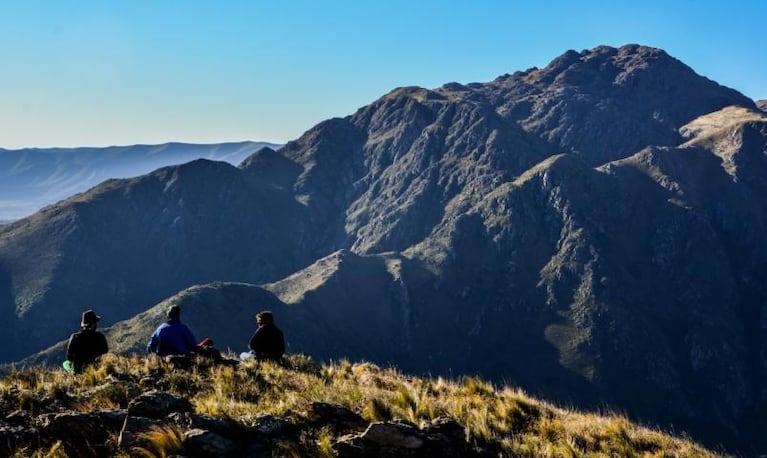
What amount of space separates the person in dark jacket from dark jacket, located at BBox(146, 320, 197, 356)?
2.01 meters

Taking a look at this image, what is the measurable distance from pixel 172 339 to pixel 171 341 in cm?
7

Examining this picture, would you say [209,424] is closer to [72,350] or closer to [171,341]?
[171,341]

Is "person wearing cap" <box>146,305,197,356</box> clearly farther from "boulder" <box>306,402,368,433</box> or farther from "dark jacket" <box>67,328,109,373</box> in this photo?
"boulder" <box>306,402,368,433</box>

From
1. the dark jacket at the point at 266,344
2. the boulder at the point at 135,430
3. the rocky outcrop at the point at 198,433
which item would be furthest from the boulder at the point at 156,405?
the dark jacket at the point at 266,344

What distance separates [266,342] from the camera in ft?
63.8

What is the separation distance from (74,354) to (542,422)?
13.1 meters

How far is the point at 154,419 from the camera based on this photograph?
11.0 meters

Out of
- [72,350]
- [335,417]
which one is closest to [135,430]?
[335,417]

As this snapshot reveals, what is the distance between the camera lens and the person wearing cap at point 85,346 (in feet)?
54.5

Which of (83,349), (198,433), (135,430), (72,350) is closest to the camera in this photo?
(198,433)

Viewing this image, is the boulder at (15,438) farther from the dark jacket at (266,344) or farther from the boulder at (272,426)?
the dark jacket at (266,344)

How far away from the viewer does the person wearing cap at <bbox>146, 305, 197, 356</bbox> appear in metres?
17.9

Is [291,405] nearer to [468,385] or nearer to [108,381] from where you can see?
[108,381]

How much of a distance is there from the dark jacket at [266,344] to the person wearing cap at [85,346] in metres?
4.62
